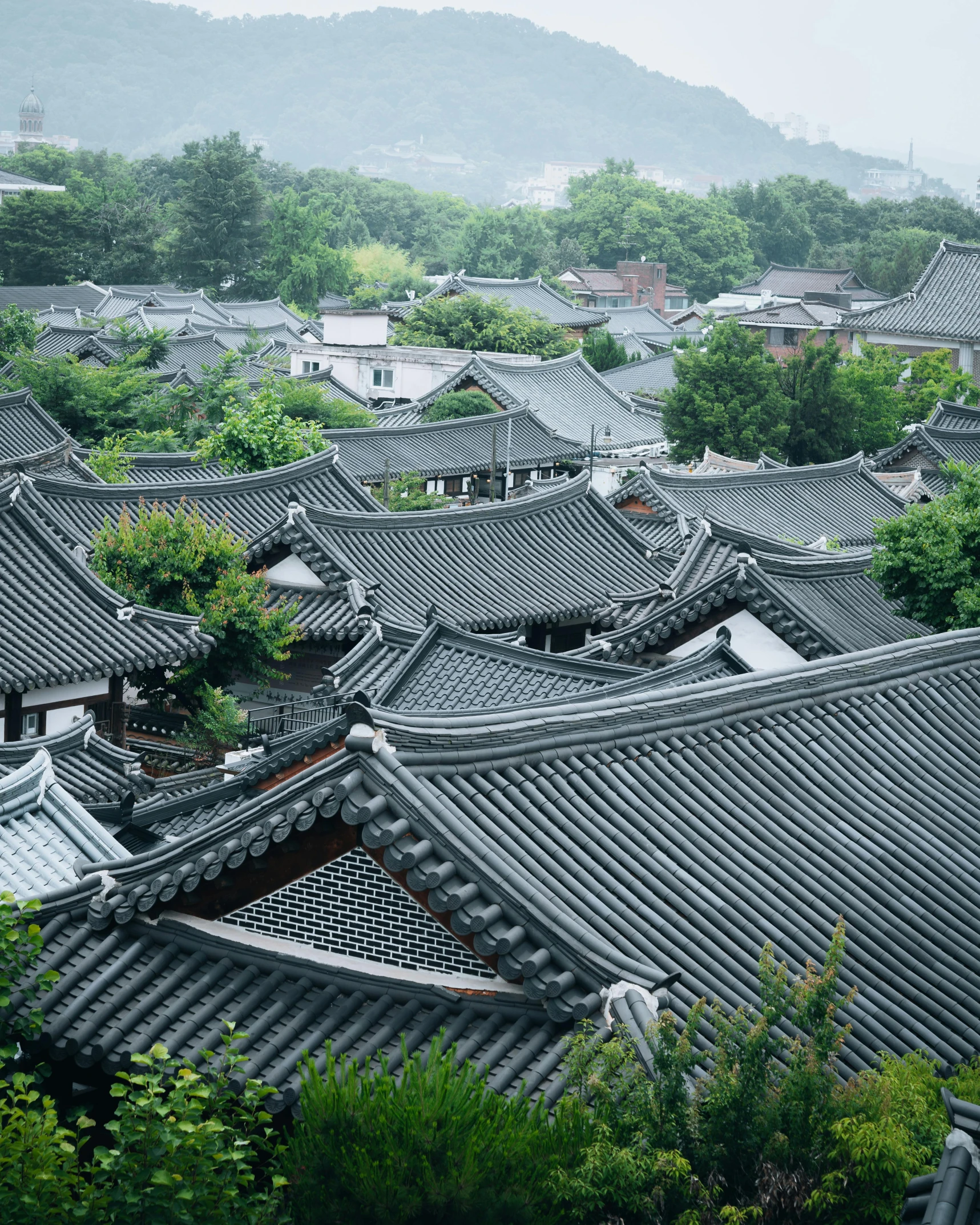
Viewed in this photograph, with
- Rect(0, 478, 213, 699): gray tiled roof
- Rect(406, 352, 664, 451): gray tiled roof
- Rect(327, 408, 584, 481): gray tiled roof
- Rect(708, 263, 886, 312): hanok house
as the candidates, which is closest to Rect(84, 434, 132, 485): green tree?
Rect(327, 408, 584, 481): gray tiled roof

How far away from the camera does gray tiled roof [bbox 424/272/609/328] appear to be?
69.8 m

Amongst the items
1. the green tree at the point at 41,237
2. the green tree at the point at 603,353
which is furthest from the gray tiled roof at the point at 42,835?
the green tree at the point at 41,237

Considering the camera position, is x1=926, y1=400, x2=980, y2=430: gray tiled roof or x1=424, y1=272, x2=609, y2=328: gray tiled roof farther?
x1=424, y1=272, x2=609, y2=328: gray tiled roof

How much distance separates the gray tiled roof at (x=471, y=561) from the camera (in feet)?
80.3

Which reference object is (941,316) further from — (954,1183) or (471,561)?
(954,1183)

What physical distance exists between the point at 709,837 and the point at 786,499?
24.9 m

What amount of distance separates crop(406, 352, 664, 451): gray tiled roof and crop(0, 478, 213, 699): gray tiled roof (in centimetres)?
2948

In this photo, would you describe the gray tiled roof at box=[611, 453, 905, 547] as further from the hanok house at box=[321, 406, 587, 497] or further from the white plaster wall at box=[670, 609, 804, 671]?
the white plaster wall at box=[670, 609, 804, 671]

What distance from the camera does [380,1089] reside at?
17.9ft

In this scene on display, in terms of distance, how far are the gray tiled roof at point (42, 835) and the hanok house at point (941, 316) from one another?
150 feet

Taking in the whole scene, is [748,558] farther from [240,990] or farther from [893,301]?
[893,301]

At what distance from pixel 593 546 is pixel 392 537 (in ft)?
15.4

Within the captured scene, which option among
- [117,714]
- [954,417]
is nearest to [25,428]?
[117,714]

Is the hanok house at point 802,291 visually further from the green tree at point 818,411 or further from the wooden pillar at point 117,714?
the wooden pillar at point 117,714
